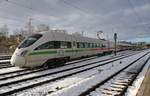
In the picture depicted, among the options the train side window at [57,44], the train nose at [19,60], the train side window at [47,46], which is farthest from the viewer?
the train side window at [57,44]

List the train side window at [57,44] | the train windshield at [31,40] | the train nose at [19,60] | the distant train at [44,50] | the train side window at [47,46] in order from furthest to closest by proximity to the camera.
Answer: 1. the train side window at [57,44]
2. the train side window at [47,46]
3. the train windshield at [31,40]
4. the distant train at [44,50]
5. the train nose at [19,60]

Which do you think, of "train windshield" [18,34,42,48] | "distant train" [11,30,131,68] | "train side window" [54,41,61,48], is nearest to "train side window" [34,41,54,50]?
"distant train" [11,30,131,68]

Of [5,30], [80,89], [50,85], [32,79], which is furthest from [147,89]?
[5,30]

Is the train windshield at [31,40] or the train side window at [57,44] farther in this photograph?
the train side window at [57,44]

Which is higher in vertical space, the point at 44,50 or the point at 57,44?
the point at 57,44

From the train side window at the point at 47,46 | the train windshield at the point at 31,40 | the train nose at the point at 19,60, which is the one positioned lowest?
the train nose at the point at 19,60

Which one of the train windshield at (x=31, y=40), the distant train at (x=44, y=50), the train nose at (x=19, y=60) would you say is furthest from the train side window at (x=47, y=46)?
the train nose at (x=19, y=60)

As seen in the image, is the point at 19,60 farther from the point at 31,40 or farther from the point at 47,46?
the point at 47,46

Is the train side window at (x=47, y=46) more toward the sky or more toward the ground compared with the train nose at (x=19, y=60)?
more toward the sky

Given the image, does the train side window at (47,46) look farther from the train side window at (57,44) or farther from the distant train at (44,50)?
the train side window at (57,44)

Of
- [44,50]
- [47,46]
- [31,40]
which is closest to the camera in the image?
[31,40]

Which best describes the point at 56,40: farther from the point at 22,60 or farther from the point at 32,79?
the point at 32,79

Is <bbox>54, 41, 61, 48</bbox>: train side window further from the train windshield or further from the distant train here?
the train windshield

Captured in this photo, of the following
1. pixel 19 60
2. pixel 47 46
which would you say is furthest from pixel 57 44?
pixel 19 60
